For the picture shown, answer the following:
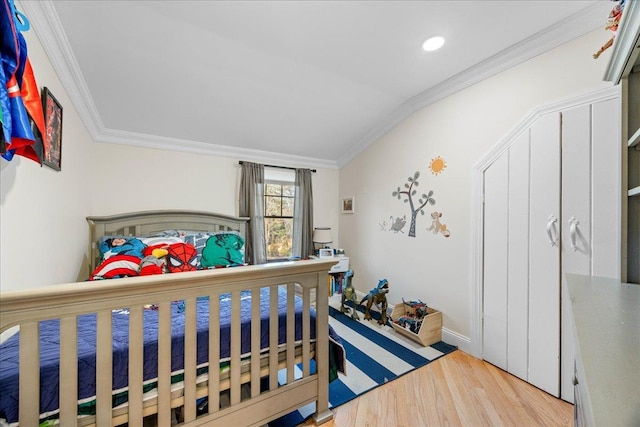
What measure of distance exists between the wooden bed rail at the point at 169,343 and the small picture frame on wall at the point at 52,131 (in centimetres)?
94

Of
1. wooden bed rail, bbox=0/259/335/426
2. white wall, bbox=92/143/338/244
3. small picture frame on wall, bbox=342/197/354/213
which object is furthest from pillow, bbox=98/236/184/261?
small picture frame on wall, bbox=342/197/354/213

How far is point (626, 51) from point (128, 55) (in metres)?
2.68

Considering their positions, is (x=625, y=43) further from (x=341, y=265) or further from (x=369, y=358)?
(x=341, y=265)

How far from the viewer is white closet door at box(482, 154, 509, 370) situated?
1936 millimetres

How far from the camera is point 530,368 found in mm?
1759

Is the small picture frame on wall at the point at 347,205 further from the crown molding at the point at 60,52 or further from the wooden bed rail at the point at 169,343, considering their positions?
the crown molding at the point at 60,52

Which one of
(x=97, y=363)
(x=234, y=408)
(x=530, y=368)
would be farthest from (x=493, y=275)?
(x=97, y=363)

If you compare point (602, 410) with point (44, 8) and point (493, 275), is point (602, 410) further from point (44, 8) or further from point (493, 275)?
point (44, 8)

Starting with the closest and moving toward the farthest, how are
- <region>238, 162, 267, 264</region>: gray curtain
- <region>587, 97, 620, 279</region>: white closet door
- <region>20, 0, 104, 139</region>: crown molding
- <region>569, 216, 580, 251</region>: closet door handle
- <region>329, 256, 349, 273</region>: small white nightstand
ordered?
<region>20, 0, 104, 139</region>: crown molding → <region>587, 97, 620, 279</region>: white closet door → <region>569, 216, 580, 251</region>: closet door handle → <region>238, 162, 267, 264</region>: gray curtain → <region>329, 256, 349, 273</region>: small white nightstand

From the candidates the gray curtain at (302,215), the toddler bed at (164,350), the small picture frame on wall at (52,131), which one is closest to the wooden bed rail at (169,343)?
the toddler bed at (164,350)

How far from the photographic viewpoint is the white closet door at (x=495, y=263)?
1.94 meters

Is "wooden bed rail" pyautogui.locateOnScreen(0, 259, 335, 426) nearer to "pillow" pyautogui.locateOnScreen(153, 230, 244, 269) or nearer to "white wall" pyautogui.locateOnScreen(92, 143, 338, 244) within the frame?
"pillow" pyautogui.locateOnScreen(153, 230, 244, 269)

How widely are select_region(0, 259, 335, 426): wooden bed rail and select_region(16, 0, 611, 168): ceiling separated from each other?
1410 mm

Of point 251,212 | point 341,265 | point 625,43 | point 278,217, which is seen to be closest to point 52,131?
point 251,212
